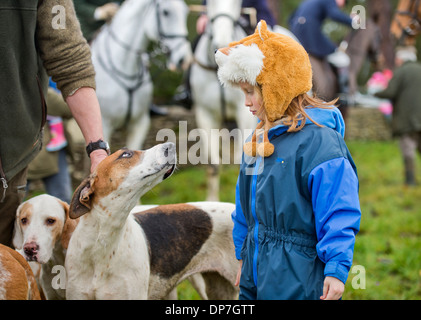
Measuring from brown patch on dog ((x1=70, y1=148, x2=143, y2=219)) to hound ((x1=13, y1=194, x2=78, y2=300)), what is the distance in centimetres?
32

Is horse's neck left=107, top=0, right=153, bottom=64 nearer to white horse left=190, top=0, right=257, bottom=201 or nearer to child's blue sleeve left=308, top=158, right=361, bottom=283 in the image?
white horse left=190, top=0, right=257, bottom=201

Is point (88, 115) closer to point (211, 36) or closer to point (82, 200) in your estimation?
point (82, 200)

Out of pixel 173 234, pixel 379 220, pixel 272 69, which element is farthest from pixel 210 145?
pixel 272 69

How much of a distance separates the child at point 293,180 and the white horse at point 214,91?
4.27 m

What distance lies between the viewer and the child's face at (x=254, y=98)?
9.15ft

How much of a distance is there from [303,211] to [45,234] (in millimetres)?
1493

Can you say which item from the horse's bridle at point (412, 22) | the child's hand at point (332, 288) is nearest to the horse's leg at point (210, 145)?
the horse's bridle at point (412, 22)

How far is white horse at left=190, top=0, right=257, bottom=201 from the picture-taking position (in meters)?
7.09

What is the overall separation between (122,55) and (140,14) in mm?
619

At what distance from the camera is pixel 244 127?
7.53 metres

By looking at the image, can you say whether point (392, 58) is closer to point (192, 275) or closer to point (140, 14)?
point (140, 14)

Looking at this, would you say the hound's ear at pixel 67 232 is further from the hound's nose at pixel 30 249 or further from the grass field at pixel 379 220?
the grass field at pixel 379 220

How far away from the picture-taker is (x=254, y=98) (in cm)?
281

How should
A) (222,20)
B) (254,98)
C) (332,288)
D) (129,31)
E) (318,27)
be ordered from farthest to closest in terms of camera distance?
(318,27) → (129,31) → (222,20) → (254,98) → (332,288)
